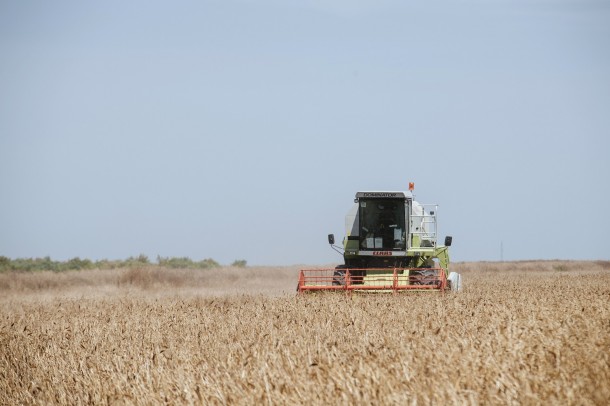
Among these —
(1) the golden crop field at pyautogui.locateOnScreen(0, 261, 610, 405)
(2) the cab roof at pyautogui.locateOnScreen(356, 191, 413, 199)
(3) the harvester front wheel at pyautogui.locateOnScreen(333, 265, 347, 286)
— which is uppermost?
(2) the cab roof at pyautogui.locateOnScreen(356, 191, 413, 199)

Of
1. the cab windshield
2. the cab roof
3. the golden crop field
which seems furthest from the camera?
the cab windshield

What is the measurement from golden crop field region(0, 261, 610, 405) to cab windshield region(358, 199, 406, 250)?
16.5 ft

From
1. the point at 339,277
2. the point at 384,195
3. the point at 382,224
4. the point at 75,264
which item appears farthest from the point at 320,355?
the point at 75,264

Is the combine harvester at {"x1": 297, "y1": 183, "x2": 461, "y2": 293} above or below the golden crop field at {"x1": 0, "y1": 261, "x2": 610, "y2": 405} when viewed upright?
above

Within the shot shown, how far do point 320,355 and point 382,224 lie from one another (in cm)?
1311

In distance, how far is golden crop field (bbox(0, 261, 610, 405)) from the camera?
6617 millimetres

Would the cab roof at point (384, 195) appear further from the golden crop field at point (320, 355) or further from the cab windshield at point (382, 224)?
the golden crop field at point (320, 355)

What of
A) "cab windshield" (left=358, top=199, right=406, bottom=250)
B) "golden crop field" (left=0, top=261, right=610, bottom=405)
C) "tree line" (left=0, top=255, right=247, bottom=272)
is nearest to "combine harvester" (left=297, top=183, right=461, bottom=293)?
"cab windshield" (left=358, top=199, right=406, bottom=250)

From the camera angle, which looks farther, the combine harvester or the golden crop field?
the combine harvester

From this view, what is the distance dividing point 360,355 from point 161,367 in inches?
79.2

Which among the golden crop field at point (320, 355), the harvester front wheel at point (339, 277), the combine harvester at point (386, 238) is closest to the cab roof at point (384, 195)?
the combine harvester at point (386, 238)

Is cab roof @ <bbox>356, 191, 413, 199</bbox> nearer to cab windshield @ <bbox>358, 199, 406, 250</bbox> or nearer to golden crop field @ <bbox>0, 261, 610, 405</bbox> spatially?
cab windshield @ <bbox>358, 199, 406, 250</bbox>

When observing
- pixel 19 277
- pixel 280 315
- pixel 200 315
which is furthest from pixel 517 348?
pixel 19 277

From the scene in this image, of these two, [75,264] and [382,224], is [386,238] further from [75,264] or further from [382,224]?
[75,264]
